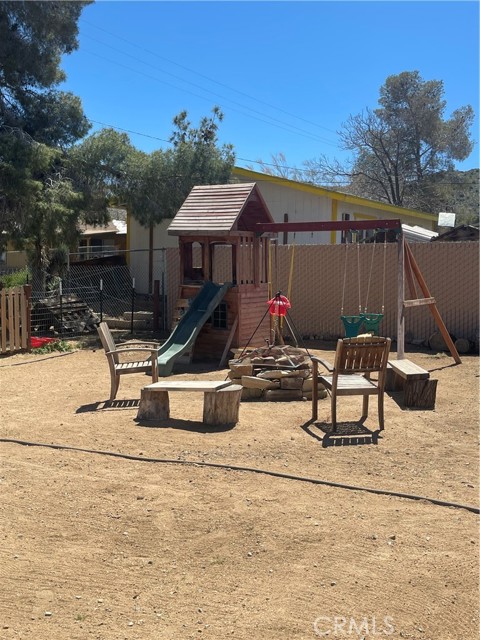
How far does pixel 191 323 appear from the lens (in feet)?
39.5

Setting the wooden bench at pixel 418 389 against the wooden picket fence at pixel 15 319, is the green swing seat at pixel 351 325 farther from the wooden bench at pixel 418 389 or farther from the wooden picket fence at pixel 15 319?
the wooden picket fence at pixel 15 319

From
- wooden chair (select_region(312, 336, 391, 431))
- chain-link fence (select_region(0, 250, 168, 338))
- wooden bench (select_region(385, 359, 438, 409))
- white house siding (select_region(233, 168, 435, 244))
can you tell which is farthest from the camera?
white house siding (select_region(233, 168, 435, 244))

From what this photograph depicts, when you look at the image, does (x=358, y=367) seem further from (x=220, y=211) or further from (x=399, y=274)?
(x=220, y=211)

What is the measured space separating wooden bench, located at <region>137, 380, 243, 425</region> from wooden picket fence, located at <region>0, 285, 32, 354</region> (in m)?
6.22

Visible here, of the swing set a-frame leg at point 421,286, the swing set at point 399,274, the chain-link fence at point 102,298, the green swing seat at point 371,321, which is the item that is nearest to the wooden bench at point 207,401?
the swing set at point 399,274

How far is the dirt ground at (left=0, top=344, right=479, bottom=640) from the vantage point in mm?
3451

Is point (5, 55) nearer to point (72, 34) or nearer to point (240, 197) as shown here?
point (72, 34)

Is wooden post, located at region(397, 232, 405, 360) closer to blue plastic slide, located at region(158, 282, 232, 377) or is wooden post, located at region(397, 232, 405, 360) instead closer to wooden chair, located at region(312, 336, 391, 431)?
blue plastic slide, located at region(158, 282, 232, 377)

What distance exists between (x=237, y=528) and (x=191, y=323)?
764cm

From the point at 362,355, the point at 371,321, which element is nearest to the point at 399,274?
the point at 371,321

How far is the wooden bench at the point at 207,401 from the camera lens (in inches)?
288

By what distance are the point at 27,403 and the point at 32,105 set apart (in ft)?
38.8

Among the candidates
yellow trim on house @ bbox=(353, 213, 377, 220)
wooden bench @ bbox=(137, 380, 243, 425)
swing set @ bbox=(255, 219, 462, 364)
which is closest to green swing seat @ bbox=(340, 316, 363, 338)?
swing set @ bbox=(255, 219, 462, 364)

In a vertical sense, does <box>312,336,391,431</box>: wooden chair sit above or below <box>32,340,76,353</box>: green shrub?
above
